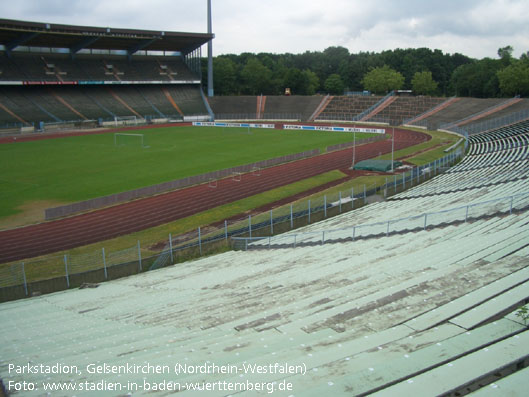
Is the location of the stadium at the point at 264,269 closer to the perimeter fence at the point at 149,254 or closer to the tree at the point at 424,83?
the perimeter fence at the point at 149,254

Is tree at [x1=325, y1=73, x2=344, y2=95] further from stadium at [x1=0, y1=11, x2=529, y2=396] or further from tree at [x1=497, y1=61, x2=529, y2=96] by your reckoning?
stadium at [x1=0, y1=11, x2=529, y2=396]

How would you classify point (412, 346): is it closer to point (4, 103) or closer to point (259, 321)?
point (259, 321)

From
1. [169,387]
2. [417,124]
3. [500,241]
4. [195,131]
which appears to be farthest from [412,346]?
[417,124]

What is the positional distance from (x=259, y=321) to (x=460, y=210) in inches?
493

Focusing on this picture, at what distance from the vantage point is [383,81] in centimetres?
11138

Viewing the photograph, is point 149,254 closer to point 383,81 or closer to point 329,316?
point 329,316

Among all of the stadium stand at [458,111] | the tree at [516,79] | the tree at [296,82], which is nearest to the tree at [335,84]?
the tree at [296,82]

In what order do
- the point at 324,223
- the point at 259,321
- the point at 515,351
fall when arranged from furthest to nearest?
the point at 324,223, the point at 259,321, the point at 515,351

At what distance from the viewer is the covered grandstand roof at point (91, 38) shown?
74.9m

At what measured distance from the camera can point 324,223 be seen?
26516 mm

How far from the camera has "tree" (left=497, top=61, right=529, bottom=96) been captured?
8962 cm

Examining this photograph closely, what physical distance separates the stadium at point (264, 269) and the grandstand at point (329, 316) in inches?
Answer: 2.3

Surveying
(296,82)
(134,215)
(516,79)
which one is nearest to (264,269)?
(134,215)

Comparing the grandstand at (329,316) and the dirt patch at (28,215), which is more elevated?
the grandstand at (329,316)
